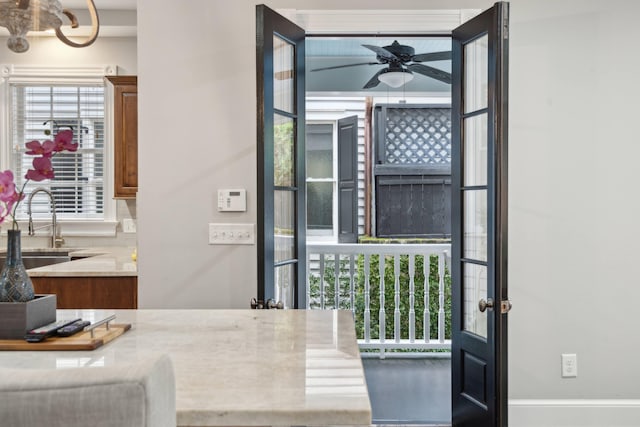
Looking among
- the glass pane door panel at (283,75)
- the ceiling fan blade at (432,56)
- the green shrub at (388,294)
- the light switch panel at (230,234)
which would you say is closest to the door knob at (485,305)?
the light switch panel at (230,234)

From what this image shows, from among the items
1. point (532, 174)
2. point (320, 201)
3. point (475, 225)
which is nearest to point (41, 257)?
point (475, 225)

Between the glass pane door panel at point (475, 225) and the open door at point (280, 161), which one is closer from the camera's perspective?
the open door at point (280, 161)

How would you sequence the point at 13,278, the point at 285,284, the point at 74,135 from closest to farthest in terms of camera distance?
1. the point at 13,278
2. the point at 285,284
3. the point at 74,135

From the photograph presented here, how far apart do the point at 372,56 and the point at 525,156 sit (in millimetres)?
3504

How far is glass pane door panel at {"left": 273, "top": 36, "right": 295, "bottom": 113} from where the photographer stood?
2549 mm

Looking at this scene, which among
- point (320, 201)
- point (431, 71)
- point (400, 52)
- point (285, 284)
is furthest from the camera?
point (320, 201)

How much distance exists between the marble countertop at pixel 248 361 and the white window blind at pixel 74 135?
322 centimetres

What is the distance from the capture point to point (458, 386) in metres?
2.78

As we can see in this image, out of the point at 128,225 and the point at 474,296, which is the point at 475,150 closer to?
the point at 474,296

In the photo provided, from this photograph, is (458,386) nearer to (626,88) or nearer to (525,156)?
(525,156)

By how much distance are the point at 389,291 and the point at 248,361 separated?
14.0 ft

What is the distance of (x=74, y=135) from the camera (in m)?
4.64

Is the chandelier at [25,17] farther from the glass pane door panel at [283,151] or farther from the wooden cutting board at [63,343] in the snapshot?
the wooden cutting board at [63,343]

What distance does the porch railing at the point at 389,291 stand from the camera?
14.6 feet
